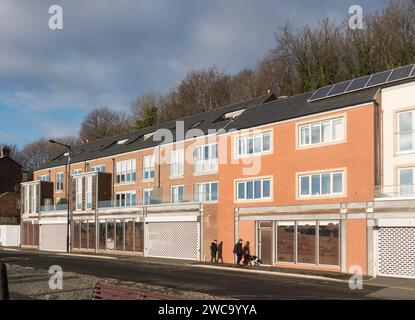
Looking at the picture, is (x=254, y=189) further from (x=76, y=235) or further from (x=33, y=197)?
(x=33, y=197)

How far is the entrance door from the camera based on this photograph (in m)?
32.8

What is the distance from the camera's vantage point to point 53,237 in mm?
60062

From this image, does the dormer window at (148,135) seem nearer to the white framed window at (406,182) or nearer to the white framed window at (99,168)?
the white framed window at (99,168)

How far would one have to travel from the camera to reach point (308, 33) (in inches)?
2210

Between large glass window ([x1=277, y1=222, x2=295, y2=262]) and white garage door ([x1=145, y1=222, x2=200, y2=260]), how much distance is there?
8.26m

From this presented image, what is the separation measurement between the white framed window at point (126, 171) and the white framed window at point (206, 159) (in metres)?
10.3

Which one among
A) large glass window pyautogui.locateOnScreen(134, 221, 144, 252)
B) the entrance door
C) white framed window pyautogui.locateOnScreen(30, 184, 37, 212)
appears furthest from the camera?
white framed window pyautogui.locateOnScreen(30, 184, 37, 212)

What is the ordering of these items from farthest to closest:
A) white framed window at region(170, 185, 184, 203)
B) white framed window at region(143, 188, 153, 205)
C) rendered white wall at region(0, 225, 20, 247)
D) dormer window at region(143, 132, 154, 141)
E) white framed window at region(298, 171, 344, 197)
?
rendered white wall at region(0, 225, 20, 247), dormer window at region(143, 132, 154, 141), white framed window at region(143, 188, 153, 205), white framed window at region(170, 185, 184, 203), white framed window at region(298, 171, 344, 197)

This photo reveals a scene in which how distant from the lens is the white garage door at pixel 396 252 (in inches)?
1006

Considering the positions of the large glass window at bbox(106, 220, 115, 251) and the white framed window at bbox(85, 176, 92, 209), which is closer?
the large glass window at bbox(106, 220, 115, 251)

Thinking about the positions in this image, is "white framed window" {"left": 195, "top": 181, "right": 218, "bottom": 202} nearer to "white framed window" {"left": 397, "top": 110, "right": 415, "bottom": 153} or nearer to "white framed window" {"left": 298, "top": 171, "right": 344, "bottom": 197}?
"white framed window" {"left": 298, "top": 171, "right": 344, "bottom": 197}

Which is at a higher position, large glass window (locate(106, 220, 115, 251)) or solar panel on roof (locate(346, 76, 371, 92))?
solar panel on roof (locate(346, 76, 371, 92))

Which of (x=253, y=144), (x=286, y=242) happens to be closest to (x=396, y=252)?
(x=286, y=242)

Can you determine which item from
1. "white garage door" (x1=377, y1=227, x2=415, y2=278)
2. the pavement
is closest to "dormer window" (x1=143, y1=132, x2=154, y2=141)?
the pavement
